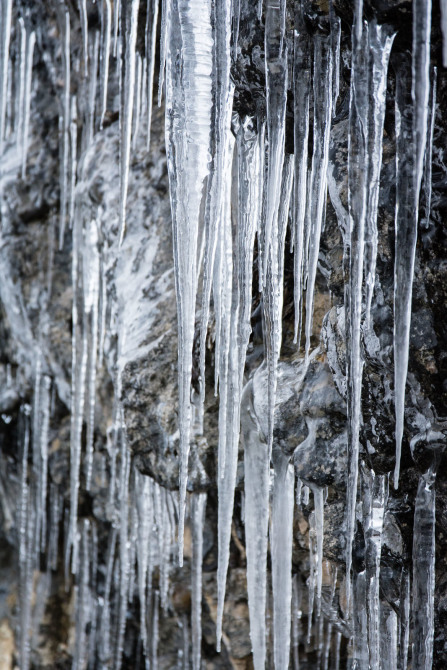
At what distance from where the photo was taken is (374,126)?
139cm

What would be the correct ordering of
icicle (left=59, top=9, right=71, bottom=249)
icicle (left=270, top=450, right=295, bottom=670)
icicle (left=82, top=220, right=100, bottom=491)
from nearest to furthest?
1. icicle (left=270, top=450, right=295, bottom=670)
2. icicle (left=82, top=220, right=100, bottom=491)
3. icicle (left=59, top=9, right=71, bottom=249)

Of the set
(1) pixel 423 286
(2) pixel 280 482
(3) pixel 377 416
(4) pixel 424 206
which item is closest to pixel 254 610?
(2) pixel 280 482

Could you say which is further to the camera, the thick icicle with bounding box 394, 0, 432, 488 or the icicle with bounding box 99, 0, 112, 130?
the icicle with bounding box 99, 0, 112, 130

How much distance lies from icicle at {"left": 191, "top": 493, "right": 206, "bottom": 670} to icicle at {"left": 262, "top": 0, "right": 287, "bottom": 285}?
1302 mm

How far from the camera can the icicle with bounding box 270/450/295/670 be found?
6.54 feet

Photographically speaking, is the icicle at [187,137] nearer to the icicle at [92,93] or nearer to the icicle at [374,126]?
the icicle at [374,126]

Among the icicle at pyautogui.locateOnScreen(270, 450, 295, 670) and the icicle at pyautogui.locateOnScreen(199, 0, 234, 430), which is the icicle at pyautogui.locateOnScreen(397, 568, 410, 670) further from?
the icicle at pyautogui.locateOnScreen(199, 0, 234, 430)

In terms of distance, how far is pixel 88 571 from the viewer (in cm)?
351

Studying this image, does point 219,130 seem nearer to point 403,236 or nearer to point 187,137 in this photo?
point 187,137

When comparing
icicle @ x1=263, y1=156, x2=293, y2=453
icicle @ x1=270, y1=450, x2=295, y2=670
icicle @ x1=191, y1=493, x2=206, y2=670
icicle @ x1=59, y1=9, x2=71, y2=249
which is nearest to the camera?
icicle @ x1=263, y1=156, x2=293, y2=453

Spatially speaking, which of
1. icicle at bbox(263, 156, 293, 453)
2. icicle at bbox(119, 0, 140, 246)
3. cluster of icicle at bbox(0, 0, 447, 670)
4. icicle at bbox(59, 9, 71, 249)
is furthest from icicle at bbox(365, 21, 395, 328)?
icicle at bbox(59, 9, 71, 249)

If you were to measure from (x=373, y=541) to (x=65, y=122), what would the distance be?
2581 millimetres

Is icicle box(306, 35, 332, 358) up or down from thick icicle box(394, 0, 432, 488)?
up

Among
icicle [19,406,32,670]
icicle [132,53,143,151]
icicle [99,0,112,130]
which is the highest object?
icicle [99,0,112,130]
